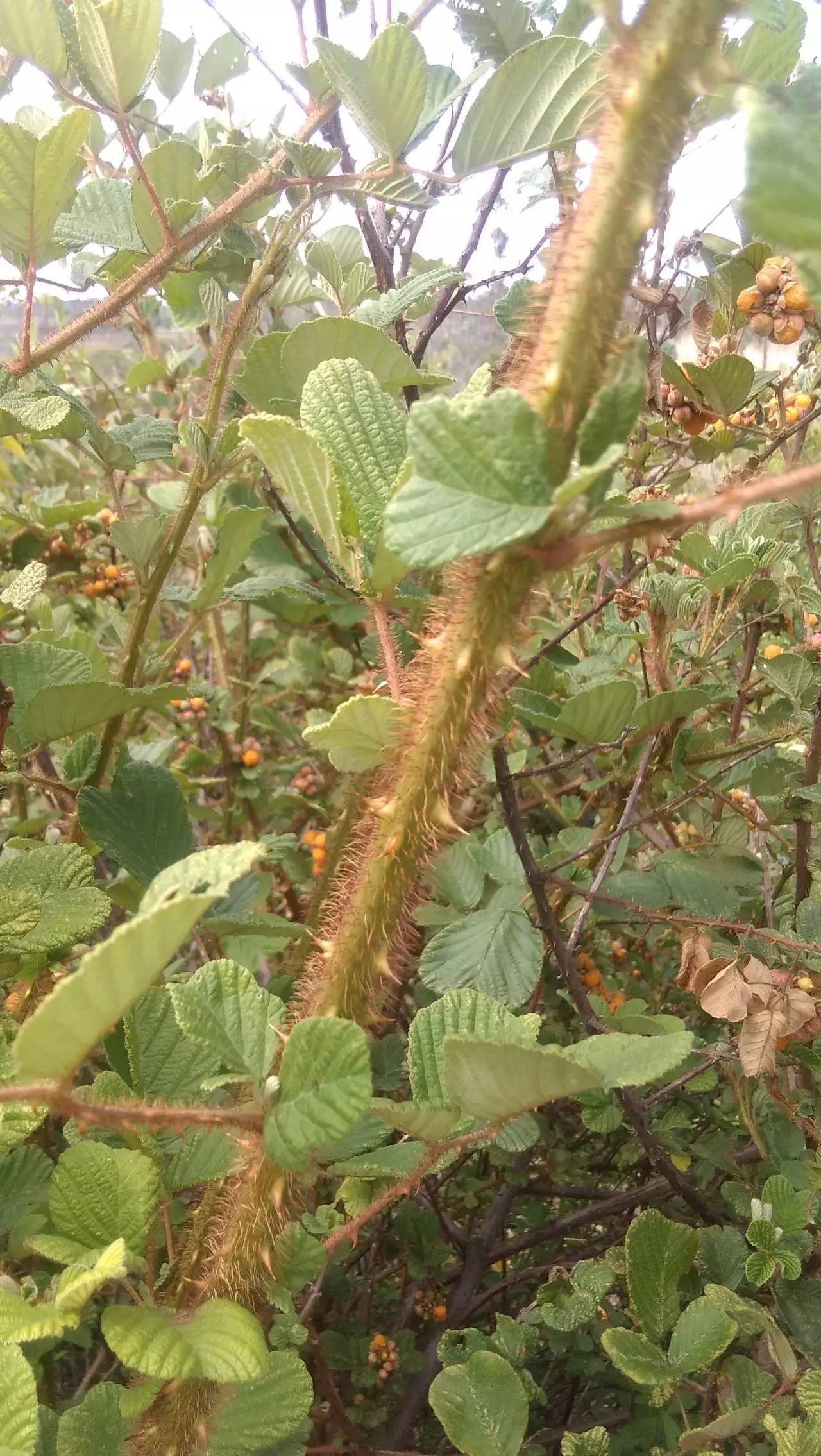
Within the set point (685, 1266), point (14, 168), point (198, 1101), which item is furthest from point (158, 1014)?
point (14, 168)

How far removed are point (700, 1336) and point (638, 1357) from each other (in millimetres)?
40

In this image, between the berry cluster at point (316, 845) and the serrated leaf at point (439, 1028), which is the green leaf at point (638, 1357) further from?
the berry cluster at point (316, 845)

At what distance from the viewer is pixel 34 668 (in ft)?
2.20

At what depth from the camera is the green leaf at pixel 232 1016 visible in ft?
1.18

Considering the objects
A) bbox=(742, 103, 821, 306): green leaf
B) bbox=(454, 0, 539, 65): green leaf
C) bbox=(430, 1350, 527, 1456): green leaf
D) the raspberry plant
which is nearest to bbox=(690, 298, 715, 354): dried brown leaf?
the raspberry plant

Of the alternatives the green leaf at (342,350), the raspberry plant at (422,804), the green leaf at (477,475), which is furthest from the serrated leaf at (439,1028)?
the green leaf at (342,350)

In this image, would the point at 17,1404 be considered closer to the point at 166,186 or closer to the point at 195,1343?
the point at 195,1343

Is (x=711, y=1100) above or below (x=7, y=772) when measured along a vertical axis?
below

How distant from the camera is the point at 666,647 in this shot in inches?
31.7

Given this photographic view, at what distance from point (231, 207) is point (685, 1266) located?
757 millimetres

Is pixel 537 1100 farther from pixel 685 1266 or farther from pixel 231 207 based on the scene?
pixel 231 207

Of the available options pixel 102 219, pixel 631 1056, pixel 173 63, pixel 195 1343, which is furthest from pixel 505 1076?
pixel 173 63

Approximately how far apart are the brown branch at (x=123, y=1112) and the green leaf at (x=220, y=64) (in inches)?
45.3

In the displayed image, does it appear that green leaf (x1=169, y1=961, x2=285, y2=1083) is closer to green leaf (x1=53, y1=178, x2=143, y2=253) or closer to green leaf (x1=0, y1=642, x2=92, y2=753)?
green leaf (x1=0, y1=642, x2=92, y2=753)
